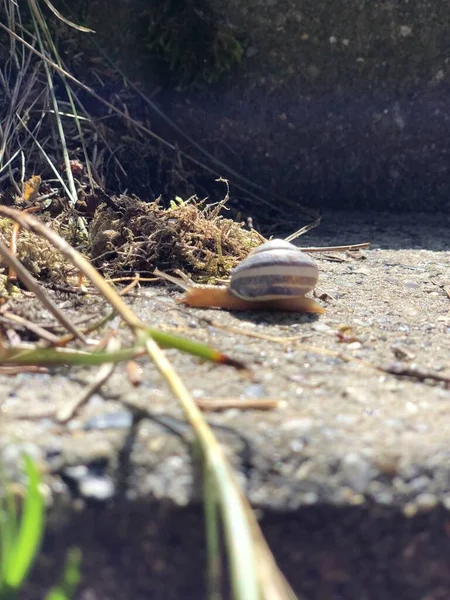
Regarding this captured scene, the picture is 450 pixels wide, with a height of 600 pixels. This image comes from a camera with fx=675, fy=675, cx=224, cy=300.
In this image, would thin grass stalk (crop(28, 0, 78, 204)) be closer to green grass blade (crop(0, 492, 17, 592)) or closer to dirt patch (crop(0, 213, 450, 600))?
dirt patch (crop(0, 213, 450, 600))

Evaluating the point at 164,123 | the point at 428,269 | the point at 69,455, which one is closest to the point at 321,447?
the point at 69,455

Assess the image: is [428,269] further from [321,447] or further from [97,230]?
[321,447]

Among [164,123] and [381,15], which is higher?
[381,15]

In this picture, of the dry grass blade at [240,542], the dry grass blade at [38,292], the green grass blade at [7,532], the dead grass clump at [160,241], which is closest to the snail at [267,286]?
the dead grass clump at [160,241]

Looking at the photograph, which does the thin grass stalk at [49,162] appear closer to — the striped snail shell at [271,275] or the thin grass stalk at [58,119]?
the thin grass stalk at [58,119]

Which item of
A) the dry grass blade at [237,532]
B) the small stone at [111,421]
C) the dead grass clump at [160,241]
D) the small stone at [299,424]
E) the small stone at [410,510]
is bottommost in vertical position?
the dead grass clump at [160,241]

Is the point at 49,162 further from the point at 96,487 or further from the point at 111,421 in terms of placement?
the point at 96,487

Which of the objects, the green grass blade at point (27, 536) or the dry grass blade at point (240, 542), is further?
the green grass blade at point (27, 536)

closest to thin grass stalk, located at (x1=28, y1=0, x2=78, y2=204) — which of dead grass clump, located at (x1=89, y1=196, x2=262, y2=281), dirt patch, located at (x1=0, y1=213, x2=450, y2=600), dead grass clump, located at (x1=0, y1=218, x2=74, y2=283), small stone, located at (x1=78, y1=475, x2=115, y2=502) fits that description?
dead grass clump, located at (x1=89, y1=196, x2=262, y2=281)

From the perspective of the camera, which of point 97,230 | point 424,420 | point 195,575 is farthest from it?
point 97,230
